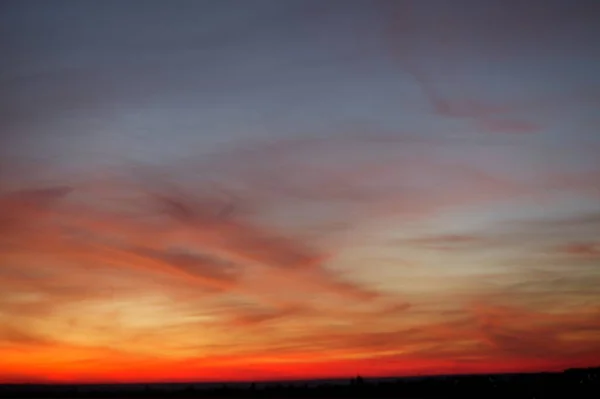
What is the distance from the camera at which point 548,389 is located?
10900 cm

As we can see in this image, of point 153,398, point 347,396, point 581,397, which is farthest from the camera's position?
point 153,398

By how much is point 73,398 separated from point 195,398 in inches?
1366

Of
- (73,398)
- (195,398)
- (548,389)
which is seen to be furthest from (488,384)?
(73,398)

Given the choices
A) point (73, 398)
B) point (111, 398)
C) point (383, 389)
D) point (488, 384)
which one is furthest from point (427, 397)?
point (73, 398)

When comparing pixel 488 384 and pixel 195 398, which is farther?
pixel 195 398

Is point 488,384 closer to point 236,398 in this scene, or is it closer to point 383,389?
point 383,389

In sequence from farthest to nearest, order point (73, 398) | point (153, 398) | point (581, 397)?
point (73, 398) → point (153, 398) → point (581, 397)

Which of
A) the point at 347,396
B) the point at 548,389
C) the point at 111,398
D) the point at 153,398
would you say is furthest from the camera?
the point at 111,398

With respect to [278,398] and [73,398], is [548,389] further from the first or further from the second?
[73,398]

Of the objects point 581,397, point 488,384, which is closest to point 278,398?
point 488,384

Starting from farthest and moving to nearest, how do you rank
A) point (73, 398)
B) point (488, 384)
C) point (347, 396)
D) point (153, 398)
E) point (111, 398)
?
point (73, 398), point (111, 398), point (153, 398), point (347, 396), point (488, 384)

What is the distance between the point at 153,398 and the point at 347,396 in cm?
3821

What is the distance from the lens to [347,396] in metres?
132

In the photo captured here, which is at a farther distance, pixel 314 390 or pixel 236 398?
pixel 314 390
